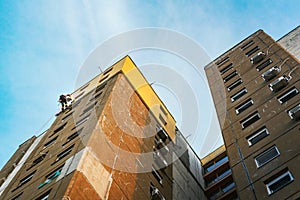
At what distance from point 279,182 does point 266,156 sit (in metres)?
2.02

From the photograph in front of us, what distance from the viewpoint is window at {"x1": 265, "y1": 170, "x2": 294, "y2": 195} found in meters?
15.0

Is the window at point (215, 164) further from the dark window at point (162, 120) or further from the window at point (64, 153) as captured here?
the window at point (64, 153)

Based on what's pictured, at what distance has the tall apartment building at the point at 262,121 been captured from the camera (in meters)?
15.6

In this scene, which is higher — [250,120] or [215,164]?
[215,164]

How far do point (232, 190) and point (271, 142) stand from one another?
21.7ft

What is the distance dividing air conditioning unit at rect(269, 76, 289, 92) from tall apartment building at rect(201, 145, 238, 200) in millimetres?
6217

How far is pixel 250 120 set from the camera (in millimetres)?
20531

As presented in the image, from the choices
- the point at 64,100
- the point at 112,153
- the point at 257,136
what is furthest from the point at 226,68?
the point at 112,153

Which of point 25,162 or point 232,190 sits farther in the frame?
point 25,162

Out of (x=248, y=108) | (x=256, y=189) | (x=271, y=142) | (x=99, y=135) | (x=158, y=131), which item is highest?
(x=158, y=131)

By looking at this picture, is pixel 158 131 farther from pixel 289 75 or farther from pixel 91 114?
pixel 289 75

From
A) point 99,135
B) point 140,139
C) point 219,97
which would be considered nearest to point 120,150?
point 99,135

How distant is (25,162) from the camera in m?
25.5

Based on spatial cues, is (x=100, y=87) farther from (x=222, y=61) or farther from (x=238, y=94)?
(x=222, y=61)
